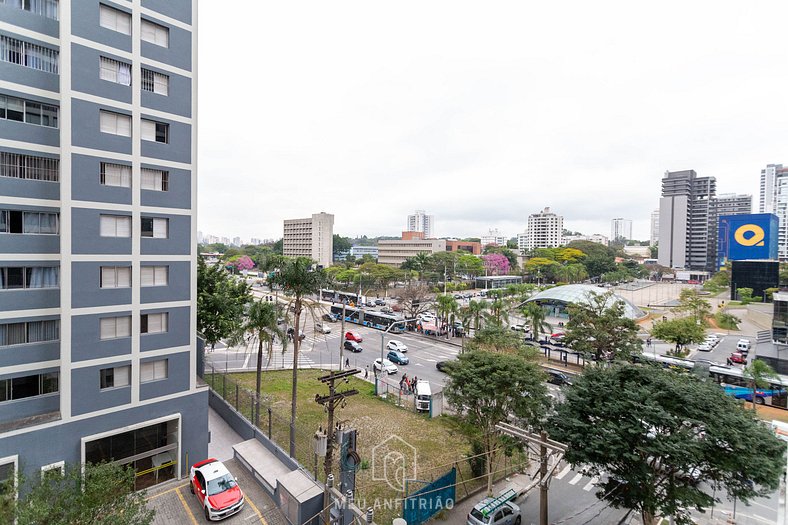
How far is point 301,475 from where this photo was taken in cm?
1503

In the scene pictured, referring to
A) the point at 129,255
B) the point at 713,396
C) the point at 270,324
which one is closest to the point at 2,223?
the point at 129,255

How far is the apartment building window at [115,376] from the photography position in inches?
609

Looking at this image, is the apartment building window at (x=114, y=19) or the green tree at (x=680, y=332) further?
Answer: the green tree at (x=680, y=332)

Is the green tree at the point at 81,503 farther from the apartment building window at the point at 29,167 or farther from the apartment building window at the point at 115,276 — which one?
the apartment building window at the point at 29,167

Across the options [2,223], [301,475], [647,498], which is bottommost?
[301,475]

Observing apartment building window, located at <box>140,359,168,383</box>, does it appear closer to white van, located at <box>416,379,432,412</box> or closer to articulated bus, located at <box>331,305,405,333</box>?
white van, located at <box>416,379,432,412</box>

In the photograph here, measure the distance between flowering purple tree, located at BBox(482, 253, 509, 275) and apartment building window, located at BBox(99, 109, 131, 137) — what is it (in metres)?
100

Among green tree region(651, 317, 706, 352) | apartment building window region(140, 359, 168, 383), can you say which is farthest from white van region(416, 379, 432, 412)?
green tree region(651, 317, 706, 352)

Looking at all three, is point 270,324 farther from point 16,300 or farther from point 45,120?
point 45,120

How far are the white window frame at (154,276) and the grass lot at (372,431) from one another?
840 centimetres

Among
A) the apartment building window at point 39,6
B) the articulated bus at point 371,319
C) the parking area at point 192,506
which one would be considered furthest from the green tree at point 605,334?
the apartment building window at point 39,6

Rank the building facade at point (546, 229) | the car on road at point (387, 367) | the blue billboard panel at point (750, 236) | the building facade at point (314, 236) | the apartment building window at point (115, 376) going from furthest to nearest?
the building facade at point (546, 229) → the building facade at point (314, 236) → the blue billboard panel at point (750, 236) → the car on road at point (387, 367) → the apartment building window at point (115, 376)

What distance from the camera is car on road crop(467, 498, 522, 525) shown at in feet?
45.3

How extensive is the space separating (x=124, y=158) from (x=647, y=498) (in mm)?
23188
